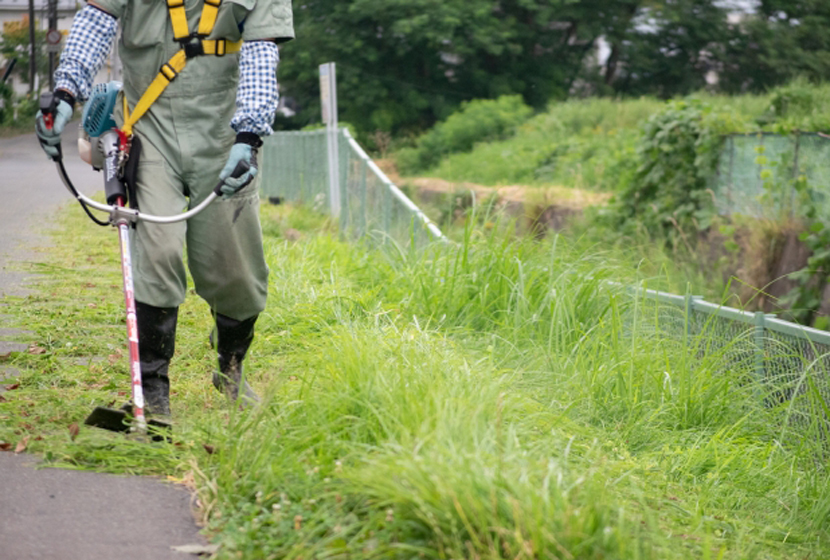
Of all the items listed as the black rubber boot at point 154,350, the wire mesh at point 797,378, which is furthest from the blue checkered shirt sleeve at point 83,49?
the wire mesh at point 797,378

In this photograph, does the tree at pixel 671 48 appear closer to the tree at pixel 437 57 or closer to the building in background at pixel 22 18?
the tree at pixel 437 57

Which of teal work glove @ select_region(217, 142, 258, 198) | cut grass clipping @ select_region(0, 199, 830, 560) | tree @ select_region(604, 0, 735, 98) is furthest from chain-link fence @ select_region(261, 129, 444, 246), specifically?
tree @ select_region(604, 0, 735, 98)

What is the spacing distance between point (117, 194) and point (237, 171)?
17.8 inches

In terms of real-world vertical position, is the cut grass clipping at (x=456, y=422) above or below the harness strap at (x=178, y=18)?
below

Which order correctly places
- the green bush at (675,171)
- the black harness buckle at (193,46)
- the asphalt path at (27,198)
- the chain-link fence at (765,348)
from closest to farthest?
the black harness buckle at (193,46) < the chain-link fence at (765,348) < the asphalt path at (27,198) < the green bush at (675,171)

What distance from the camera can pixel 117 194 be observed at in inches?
132

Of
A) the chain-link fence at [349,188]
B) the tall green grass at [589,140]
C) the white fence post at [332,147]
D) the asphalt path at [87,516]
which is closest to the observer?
the asphalt path at [87,516]

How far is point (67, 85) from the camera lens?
3.30m

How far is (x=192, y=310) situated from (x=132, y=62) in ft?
7.66

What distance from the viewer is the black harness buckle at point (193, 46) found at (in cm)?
342

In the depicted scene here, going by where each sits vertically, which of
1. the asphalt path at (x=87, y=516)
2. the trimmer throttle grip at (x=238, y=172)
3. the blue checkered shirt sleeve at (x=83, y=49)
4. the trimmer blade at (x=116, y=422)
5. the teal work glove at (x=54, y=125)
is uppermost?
the blue checkered shirt sleeve at (x=83, y=49)

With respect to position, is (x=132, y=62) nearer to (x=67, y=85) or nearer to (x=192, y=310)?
(x=67, y=85)

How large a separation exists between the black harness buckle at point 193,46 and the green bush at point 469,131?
23030 mm

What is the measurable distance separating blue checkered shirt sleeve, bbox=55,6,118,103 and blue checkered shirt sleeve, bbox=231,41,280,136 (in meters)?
0.49
